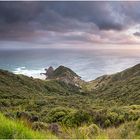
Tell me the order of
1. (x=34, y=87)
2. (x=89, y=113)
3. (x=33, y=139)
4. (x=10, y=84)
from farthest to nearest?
(x=34, y=87), (x=10, y=84), (x=89, y=113), (x=33, y=139)

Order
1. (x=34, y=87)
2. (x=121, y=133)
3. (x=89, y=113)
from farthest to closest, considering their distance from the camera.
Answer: (x=34, y=87) → (x=89, y=113) → (x=121, y=133)

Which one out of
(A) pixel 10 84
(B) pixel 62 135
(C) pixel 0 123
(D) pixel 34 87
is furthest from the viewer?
(D) pixel 34 87

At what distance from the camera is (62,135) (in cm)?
561

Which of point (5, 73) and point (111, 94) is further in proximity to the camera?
point (5, 73)

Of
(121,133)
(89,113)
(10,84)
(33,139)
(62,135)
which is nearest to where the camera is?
(33,139)

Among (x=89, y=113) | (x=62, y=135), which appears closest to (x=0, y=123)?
(x=62, y=135)

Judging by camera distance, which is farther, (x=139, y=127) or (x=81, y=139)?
(x=139, y=127)

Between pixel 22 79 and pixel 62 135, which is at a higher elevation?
pixel 22 79

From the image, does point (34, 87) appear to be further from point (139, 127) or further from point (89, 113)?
point (139, 127)

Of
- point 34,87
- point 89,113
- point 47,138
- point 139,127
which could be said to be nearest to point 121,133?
point 139,127

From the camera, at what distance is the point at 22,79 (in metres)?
193

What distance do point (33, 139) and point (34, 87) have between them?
18330 centimetres

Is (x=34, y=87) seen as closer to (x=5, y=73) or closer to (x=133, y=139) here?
(x=5, y=73)

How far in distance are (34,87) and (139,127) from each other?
182 m
